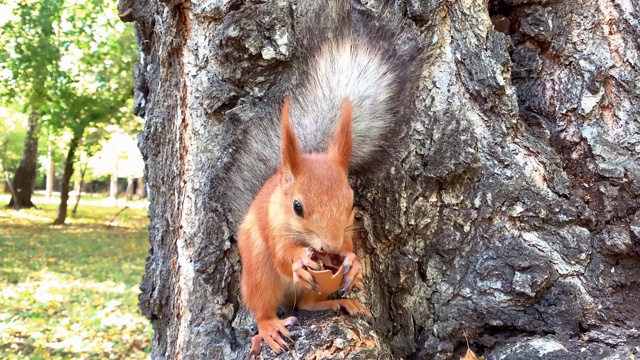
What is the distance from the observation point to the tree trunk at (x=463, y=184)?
1.35 m

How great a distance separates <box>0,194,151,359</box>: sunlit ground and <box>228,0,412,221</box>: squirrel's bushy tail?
7.57 ft

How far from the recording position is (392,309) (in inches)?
56.6

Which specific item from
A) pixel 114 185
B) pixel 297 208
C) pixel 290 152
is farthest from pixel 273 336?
pixel 114 185

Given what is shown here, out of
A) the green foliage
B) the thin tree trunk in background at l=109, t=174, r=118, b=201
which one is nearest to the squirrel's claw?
the green foliage

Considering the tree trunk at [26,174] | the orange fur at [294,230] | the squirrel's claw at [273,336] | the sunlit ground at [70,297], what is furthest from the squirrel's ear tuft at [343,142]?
the tree trunk at [26,174]

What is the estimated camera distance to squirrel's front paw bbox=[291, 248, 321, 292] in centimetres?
116

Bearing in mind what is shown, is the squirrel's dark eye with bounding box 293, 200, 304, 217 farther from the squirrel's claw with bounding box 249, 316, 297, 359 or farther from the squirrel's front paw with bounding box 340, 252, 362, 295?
the squirrel's claw with bounding box 249, 316, 297, 359

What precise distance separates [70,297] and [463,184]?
397cm

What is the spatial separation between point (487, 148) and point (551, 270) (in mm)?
341

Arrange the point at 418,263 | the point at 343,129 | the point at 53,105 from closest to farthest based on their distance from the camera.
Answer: the point at 343,129 < the point at 418,263 < the point at 53,105

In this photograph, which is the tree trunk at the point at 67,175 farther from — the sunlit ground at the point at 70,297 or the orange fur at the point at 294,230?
the orange fur at the point at 294,230

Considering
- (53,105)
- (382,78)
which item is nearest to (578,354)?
(382,78)

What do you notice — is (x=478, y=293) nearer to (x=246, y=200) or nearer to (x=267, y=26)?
(x=246, y=200)

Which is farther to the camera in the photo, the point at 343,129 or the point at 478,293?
the point at 478,293
